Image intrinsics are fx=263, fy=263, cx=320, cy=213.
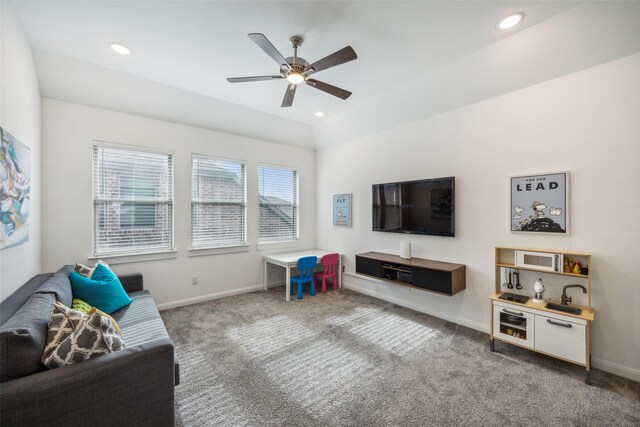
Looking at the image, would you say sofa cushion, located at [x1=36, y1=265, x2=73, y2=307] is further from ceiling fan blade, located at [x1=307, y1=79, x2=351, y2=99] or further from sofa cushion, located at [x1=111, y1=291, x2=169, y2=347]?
ceiling fan blade, located at [x1=307, y1=79, x2=351, y2=99]

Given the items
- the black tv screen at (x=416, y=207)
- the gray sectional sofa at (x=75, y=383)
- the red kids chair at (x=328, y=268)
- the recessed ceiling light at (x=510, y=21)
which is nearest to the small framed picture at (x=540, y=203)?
the black tv screen at (x=416, y=207)

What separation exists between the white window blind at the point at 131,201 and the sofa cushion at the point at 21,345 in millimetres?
2318

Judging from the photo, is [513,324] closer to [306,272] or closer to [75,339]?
[306,272]

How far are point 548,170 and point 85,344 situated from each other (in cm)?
401

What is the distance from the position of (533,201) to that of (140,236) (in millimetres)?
4892

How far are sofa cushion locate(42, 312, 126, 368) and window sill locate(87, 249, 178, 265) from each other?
2325 mm

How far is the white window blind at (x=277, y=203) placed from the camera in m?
4.94

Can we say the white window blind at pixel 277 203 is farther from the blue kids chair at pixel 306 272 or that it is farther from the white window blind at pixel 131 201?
the white window blind at pixel 131 201

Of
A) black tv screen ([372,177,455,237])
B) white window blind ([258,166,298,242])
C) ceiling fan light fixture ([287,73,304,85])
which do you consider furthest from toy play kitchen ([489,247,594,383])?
white window blind ([258,166,298,242])

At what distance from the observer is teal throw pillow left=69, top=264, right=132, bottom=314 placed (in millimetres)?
2447

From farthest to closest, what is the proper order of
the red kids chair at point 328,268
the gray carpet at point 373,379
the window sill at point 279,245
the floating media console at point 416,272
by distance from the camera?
the window sill at point 279,245, the red kids chair at point 328,268, the floating media console at point 416,272, the gray carpet at point 373,379

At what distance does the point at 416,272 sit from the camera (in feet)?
11.1

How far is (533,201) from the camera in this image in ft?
9.04

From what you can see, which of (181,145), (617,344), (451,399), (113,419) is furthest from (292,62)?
(617,344)
